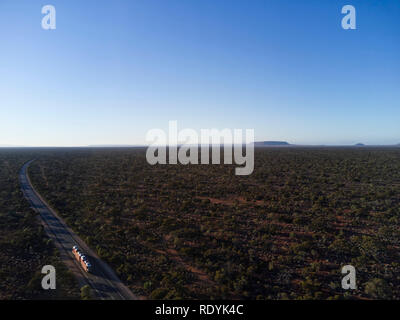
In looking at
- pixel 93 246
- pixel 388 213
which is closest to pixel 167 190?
pixel 93 246

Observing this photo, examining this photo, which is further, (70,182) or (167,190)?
(70,182)

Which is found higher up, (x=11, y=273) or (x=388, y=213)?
(x=388, y=213)

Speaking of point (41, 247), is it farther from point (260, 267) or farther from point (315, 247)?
point (315, 247)

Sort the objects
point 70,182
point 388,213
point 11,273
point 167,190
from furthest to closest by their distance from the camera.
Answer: point 70,182 < point 167,190 < point 388,213 < point 11,273
